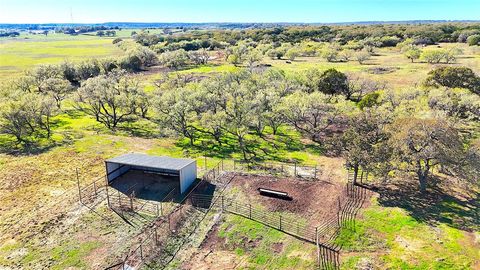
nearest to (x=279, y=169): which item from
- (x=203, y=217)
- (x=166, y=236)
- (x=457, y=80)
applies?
(x=203, y=217)

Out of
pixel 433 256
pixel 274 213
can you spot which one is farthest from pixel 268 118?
pixel 433 256

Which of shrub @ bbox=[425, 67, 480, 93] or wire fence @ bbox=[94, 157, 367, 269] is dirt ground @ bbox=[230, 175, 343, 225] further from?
shrub @ bbox=[425, 67, 480, 93]

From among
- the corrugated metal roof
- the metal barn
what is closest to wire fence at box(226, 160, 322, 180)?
the metal barn

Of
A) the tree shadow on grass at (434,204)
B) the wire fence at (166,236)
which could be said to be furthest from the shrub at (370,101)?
the wire fence at (166,236)

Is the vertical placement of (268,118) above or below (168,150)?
above

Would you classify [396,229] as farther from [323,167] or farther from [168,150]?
[168,150]
